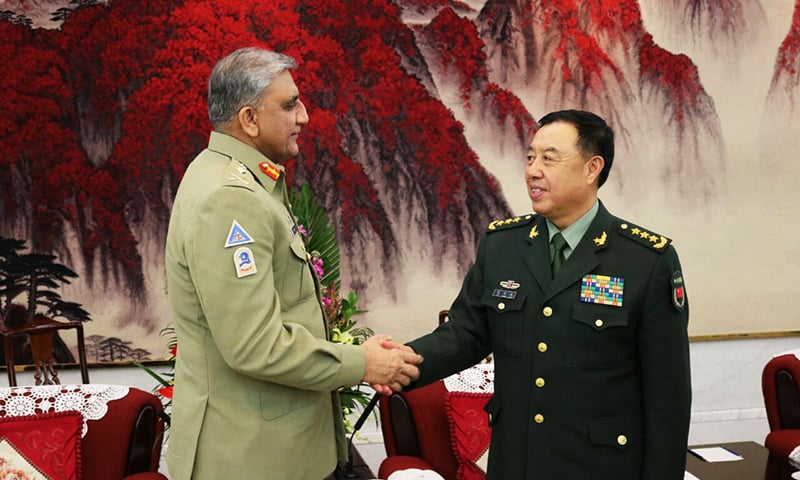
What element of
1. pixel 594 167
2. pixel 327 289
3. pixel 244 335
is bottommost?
pixel 327 289

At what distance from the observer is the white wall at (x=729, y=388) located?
4.50 meters

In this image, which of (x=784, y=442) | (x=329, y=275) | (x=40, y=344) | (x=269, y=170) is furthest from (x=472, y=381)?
(x=40, y=344)

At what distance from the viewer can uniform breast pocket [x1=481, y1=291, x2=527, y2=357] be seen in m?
1.90

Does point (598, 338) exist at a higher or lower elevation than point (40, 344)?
higher

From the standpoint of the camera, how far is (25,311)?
12.5 feet

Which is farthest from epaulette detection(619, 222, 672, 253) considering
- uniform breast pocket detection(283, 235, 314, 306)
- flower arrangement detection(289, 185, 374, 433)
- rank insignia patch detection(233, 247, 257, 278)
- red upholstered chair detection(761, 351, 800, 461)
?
red upholstered chair detection(761, 351, 800, 461)

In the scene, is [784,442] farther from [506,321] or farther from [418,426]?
[506,321]

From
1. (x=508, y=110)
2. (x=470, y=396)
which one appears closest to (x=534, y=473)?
(x=470, y=396)

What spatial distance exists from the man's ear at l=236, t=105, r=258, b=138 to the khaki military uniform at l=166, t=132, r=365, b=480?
0.04 m

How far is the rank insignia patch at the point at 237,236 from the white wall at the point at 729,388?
3405 mm

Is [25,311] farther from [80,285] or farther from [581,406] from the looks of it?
[581,406]

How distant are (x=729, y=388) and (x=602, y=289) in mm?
3136

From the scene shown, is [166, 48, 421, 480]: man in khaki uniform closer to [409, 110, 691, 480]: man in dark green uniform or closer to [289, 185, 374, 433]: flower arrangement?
[409, 110, 691, 480]: man in dark green uniform

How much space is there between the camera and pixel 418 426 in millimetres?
3096
